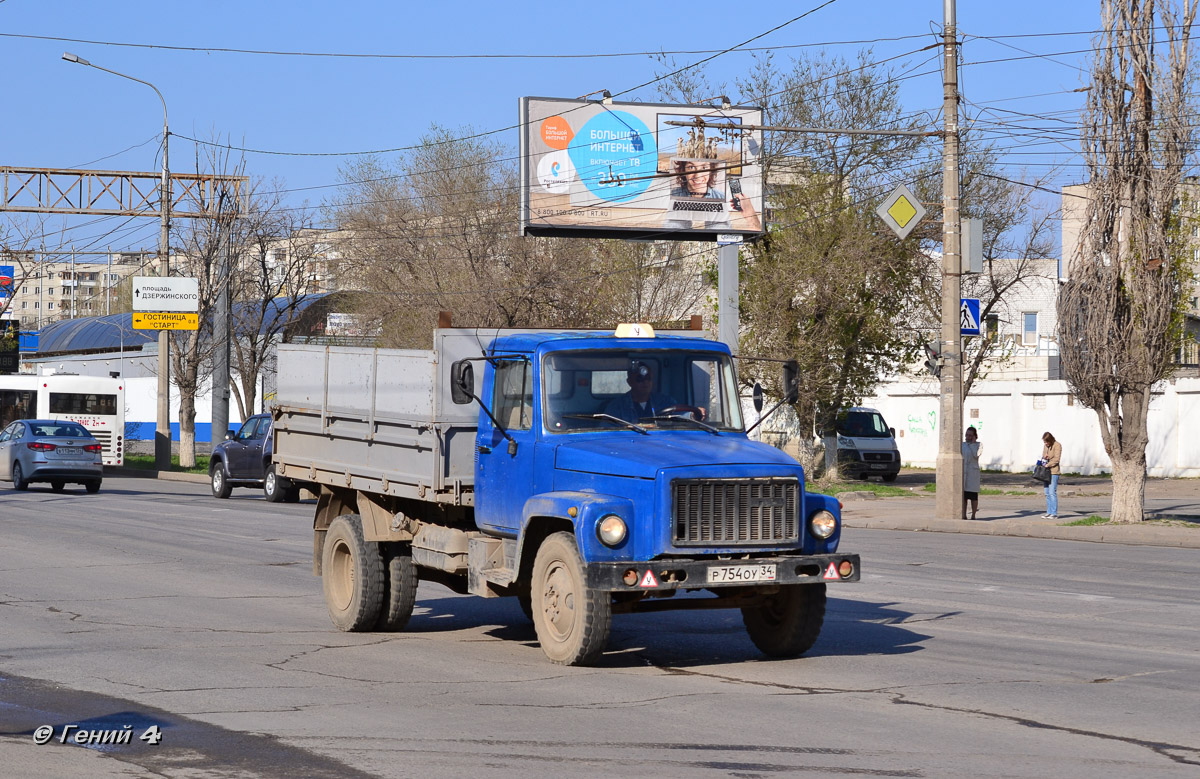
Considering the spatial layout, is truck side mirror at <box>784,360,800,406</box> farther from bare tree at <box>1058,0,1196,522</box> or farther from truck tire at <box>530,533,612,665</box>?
bare tree at <box>1058,0,1196,522</box>

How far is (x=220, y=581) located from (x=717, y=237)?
2085 centimetres

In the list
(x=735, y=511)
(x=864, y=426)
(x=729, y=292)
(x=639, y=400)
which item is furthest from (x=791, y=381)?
(x=864, y=426)

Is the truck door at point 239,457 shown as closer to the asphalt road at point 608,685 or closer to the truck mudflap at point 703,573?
the asphalt road at point 608,685

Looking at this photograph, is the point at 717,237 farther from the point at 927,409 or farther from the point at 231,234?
the point at 231,234

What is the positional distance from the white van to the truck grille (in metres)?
29.6

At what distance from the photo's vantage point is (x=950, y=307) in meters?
25.1

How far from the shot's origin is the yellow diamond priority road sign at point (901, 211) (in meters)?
25.1

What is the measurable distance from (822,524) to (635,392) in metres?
1.65

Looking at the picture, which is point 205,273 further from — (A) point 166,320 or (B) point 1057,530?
(B) point 1057,530

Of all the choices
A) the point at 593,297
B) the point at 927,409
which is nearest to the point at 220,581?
the point at 593,297

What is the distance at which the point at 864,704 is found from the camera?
847 centimetres

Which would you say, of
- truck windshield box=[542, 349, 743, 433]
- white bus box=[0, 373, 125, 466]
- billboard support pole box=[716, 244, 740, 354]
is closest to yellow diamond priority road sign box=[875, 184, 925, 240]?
billboard support pole box=[716, 244, 740, 354]

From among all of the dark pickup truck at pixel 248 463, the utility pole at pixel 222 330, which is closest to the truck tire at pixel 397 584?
the dark pickup truck at pixel 248 463

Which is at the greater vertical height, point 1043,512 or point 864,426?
point 864,426
